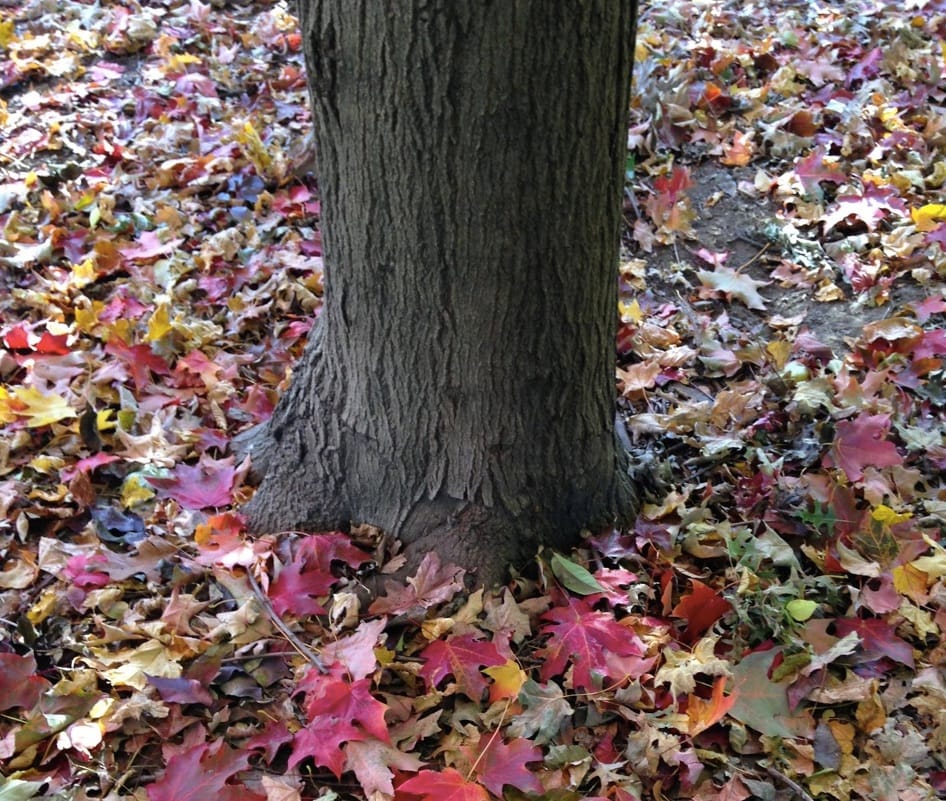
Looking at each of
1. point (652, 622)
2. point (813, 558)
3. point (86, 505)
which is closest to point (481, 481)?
point (652, 622)

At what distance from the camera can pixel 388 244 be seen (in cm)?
171

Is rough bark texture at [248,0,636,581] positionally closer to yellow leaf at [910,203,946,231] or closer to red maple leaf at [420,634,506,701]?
red maple leaf at [420,634,506,701]

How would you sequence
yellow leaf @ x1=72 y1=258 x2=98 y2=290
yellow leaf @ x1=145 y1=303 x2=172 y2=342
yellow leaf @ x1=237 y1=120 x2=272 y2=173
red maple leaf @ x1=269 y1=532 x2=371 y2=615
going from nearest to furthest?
red maple leaf @ x1=269 y1=532 x2=371 y2=615
yellow leaf @ x1=145 y1=303 x2=172 y2=342
yellow leaf @ x1=72 y1=258 x2=98 y2=290
yellow leaf @ x1=237 y1=120 x2=272 y2=173

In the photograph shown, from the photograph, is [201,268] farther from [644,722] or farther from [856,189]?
[856,189]

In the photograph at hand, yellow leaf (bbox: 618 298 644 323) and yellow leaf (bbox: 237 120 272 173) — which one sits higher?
yellow leaf (bbox: 237 120 272 173)

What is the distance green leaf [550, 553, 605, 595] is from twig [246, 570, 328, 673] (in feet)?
2.00

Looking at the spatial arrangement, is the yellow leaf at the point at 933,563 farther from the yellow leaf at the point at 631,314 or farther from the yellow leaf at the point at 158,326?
the yellow leaf at the point at 158,326

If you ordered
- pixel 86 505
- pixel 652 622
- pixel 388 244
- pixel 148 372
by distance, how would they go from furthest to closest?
pixel 148 372, pixel 86 505, pixel 652 622, pixel 388 244

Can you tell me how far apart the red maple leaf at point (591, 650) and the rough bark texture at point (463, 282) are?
249 mm

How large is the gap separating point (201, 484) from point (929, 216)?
272 centimetres

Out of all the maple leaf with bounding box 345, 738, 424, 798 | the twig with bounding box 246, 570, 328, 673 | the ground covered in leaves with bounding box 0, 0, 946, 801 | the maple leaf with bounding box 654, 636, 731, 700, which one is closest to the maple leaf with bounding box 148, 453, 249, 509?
the ground covered in leaves with bounding box 0, 0, 946, 801

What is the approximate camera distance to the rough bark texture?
1.48 metres

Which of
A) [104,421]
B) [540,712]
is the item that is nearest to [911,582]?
[540,712]

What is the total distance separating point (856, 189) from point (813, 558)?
184 centimetres
